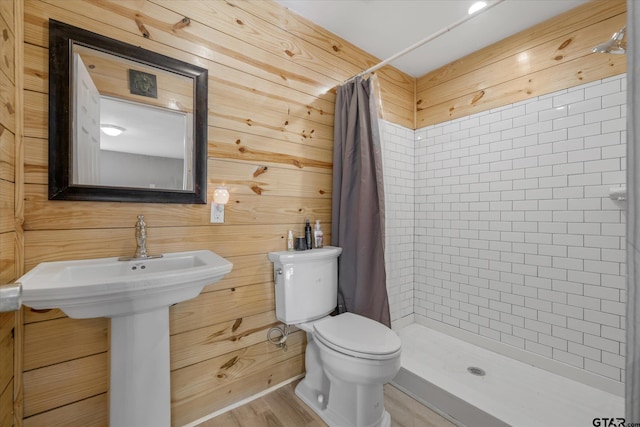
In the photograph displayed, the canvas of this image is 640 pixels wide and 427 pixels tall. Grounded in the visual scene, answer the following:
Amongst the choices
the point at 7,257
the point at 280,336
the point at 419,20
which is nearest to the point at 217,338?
the point at 280,336

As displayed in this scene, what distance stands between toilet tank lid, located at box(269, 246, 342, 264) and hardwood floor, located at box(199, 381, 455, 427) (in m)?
0.83

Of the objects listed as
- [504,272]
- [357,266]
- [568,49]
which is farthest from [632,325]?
[568,49]

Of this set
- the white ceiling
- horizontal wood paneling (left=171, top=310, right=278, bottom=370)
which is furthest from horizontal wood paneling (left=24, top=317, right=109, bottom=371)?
the white ceiling

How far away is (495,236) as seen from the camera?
2.05 m

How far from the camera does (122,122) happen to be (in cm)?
124

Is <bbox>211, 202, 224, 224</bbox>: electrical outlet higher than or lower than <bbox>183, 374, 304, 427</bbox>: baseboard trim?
higher

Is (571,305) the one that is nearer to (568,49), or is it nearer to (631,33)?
(568,49)

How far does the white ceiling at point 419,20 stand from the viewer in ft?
5.57

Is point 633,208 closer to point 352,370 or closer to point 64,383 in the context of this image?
point 352,370

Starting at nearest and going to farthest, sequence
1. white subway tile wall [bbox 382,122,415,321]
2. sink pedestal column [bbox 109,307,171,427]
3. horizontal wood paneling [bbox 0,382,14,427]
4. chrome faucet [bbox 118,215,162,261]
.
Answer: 1. horizontal wood paneling [bbox 0,382,14,427]
2. sink pedestal column [bbox 109,307,171,427]
3. chrome faucet [bbox 118,215,162,261]
4. white subway tile wall [bbox 382,122,415,321]

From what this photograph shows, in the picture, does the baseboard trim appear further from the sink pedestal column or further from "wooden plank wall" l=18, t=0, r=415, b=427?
the sink pedestal column

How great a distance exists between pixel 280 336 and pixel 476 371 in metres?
1.30

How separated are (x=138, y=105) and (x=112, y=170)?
0.33 metres

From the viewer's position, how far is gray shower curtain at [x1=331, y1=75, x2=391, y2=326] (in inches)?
68.1
